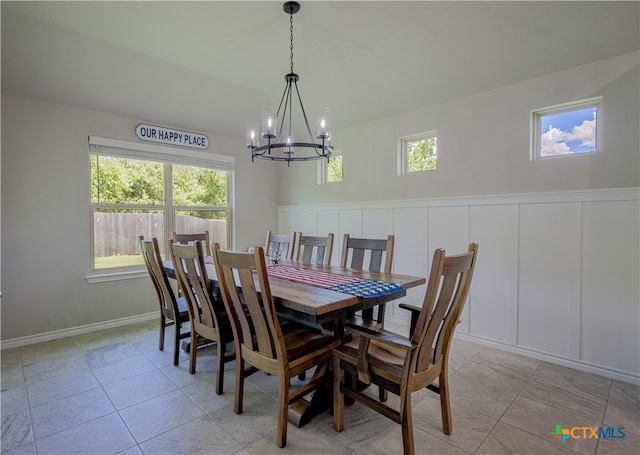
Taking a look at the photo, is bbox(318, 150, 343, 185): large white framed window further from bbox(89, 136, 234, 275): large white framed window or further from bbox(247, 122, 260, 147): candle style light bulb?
bbox(247, 122, 260, 147): candle style light bulb

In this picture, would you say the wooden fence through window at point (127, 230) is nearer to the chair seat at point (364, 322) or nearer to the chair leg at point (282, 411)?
the chair seat at point (364, 322)

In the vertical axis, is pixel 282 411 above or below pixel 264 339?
below

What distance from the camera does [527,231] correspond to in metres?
2.71

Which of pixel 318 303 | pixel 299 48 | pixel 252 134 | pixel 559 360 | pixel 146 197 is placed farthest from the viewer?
pixel 146 197

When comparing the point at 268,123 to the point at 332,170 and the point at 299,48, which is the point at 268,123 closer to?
the point at 299,48

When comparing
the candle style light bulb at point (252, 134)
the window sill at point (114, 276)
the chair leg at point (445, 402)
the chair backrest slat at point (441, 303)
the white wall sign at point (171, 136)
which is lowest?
the chair leg at point (445, 402)

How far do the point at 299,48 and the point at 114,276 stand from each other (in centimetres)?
309

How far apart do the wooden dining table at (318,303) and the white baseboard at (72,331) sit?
1990mm

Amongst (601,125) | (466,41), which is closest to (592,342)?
(601,125)

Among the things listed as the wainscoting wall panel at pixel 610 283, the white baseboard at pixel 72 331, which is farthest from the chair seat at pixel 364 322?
the white baseboard at pixel 72 331

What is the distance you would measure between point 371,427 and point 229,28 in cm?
303

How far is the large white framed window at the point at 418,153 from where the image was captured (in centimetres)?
338

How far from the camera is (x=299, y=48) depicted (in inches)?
110

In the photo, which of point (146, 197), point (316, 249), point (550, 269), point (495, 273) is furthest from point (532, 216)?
point (146, 197)
